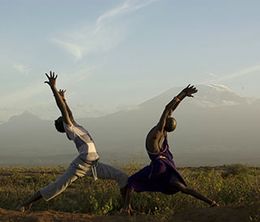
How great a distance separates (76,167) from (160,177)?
130cm

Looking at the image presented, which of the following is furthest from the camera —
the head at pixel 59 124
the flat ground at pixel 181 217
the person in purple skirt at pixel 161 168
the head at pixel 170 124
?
the head at pixel 59 124

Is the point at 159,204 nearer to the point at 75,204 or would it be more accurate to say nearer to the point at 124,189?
the point at 124,189

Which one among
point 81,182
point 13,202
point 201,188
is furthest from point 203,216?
point 81,182

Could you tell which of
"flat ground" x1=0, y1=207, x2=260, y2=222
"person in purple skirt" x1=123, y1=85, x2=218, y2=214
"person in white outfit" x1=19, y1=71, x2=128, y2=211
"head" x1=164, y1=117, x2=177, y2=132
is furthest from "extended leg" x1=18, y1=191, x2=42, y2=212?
"head" x1=164, y1=117, x2=177, y2=132

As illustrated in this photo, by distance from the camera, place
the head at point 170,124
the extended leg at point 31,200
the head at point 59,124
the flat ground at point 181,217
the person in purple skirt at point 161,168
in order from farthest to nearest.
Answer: the head at point 59,124
the extended leg at point 31,200
the head at point 170,124
the person in purple skirt at point 161,168
the flat ground at point 181,217

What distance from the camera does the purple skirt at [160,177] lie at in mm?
9383

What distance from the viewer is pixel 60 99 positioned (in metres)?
9.68

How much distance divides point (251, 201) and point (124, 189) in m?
2.05

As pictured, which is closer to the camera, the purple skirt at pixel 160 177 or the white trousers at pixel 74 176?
the purple skirt at pixel 160 177

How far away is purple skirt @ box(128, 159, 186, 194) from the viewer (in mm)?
9383

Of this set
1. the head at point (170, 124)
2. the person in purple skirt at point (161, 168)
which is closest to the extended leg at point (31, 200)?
the person in purple skirt at point (161, 168)

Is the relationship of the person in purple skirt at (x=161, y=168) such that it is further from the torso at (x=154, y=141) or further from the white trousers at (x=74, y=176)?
the white trousers at (x=74, y=176)

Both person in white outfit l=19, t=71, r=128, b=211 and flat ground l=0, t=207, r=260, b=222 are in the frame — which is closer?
flat ground l=0, t=207, r=260, b=222

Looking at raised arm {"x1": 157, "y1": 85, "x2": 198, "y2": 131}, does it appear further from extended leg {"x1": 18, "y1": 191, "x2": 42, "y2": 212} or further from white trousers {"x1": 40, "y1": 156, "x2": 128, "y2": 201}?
extended leg {"x1": 18, "y1": 191, "x2": 42, "y2": 212}
